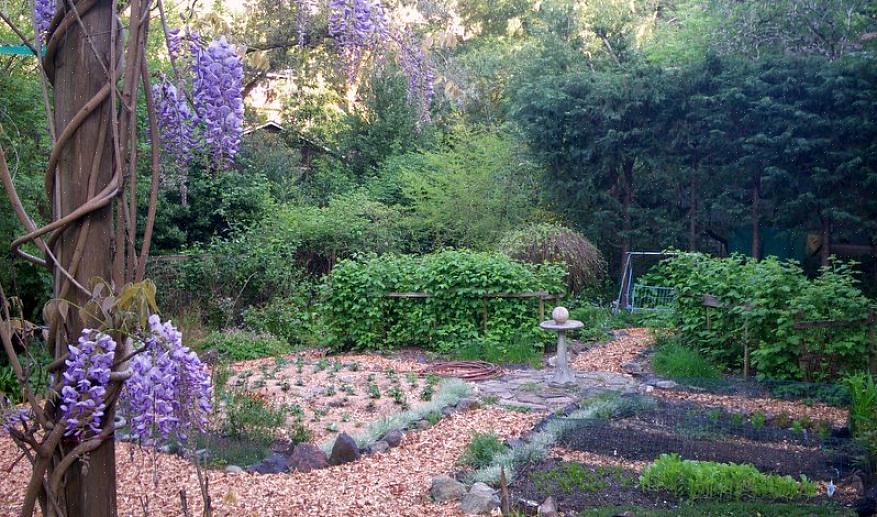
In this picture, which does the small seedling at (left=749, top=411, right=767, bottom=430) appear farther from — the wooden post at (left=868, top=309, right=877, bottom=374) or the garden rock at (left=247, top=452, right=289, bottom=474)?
the garden rock at (left=247, top=452, right=289, bottom=474)

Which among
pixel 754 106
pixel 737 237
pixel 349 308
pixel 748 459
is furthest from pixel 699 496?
pixel 737 237

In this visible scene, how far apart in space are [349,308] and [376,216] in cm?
436

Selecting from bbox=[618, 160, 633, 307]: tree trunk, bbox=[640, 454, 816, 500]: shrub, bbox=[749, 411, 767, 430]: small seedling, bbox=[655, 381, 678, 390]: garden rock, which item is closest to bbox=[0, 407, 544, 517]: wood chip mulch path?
bbox=[640, 454, 816, 500]: shrub

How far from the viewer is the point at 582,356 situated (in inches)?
352

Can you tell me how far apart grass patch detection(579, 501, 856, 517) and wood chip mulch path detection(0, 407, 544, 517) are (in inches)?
30.7

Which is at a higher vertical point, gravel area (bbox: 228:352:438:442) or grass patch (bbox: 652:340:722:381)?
grass patch (bbox: 652:340:722:381)

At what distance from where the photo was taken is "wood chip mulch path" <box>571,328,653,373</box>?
326 inches

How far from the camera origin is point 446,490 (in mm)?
4094

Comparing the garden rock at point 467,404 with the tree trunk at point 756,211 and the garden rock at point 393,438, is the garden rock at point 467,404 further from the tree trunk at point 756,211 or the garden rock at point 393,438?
the tree trunk at point 756,211

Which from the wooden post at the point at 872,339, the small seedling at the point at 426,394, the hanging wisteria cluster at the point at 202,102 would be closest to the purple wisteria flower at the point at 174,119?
the hanging wisteria cluster at the point at 202,102

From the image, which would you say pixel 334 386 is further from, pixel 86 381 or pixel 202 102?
pixel 86 381

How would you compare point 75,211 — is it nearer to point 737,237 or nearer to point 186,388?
point 186,388

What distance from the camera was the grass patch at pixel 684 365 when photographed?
7344 millimetres

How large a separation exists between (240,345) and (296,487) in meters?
5.13
